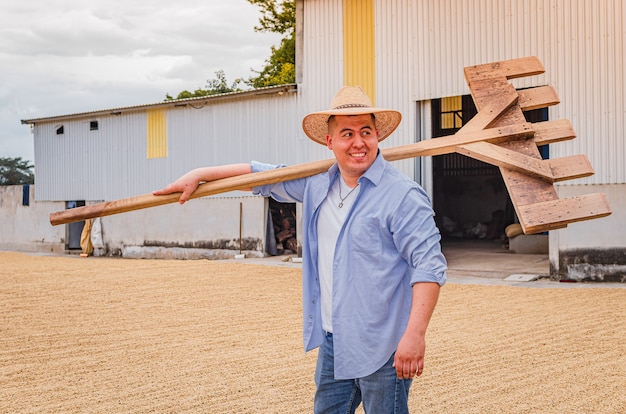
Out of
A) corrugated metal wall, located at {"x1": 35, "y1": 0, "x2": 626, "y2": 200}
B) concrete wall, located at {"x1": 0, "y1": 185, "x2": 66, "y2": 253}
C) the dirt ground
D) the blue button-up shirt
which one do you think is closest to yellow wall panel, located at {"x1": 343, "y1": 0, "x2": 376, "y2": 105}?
corrugated metal wall, located at {"x1": 35, "y1": 0, "x2": 626, "y2": 200}

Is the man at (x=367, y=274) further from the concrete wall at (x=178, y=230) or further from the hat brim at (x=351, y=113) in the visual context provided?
the concrete wall at (x=178, y=230)

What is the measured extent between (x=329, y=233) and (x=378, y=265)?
0.30m

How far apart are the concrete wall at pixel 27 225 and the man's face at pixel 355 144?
71.3ft

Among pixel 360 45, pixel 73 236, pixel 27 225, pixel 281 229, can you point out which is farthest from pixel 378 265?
pixel 27 225

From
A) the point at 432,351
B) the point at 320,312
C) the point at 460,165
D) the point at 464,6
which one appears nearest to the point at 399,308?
the point at 320,312

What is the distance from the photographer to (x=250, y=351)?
Result: 24.7ft

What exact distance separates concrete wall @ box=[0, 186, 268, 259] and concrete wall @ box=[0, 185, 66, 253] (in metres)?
0.03

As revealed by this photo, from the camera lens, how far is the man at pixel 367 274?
114 inches

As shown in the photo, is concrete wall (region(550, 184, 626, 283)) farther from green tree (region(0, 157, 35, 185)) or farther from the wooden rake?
green tree (region(0, 157, 35, 185))

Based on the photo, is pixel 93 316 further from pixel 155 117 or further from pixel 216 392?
pixel 155 117

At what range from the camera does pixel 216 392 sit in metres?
5.92

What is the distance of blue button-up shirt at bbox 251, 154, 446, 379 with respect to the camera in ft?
9.58

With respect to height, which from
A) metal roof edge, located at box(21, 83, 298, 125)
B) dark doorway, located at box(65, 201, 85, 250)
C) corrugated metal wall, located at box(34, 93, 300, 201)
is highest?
metal roof edge, located at box(21, 83, 298, 125)

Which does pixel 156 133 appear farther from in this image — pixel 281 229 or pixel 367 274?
pixel 367 274
